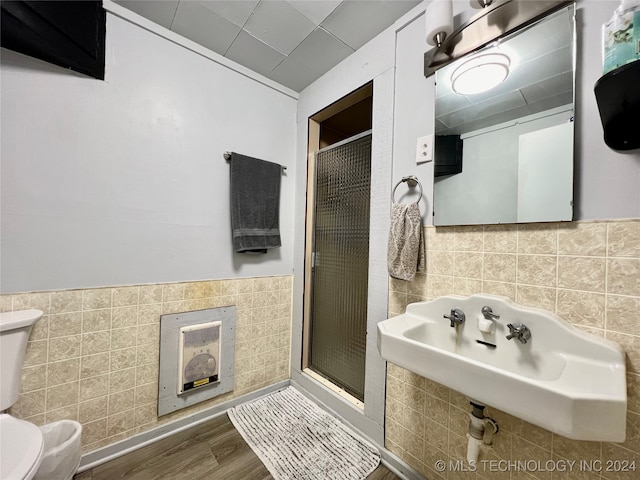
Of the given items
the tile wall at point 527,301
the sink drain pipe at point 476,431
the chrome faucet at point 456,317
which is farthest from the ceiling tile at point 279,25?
the sink drain pipe at point 476,431

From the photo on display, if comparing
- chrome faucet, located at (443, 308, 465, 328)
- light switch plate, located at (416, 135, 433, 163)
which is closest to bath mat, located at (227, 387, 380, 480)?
chrome faucet, located at (443, 308, 465, 328)

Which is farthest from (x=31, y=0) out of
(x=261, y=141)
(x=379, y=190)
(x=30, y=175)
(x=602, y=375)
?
(x=602, y=375)

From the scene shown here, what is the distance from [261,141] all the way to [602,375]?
201cm

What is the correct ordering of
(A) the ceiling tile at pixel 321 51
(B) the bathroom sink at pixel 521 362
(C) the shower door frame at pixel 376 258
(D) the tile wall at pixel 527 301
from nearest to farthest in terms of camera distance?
(B) the bathroom sink at pixel 521 362
(D) the tile wall at pixel 527 301
(C) the shower door frame at pixel 376 258
(A) the ceiling tile at pixel 321 51

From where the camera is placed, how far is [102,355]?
4.24 ft

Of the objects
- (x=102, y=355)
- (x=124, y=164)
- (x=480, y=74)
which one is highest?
(x=480, y=74)

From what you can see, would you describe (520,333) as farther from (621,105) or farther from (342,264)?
(342,264)

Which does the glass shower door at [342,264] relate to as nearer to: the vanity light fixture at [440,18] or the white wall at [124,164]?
the white wall at [124,164]

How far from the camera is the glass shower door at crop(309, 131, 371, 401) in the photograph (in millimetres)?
1616

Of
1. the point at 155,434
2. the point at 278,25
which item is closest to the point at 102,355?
the point at 155,434

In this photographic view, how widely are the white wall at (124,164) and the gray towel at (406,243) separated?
102 centimetres

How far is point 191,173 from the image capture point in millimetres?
1561

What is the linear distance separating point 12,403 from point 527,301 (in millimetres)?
2075

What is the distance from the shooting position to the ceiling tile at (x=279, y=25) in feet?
4.33
